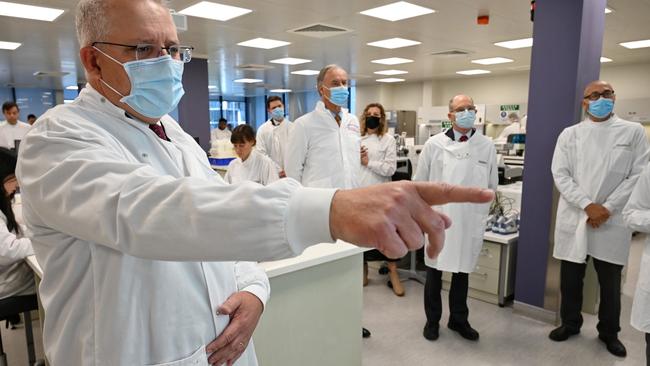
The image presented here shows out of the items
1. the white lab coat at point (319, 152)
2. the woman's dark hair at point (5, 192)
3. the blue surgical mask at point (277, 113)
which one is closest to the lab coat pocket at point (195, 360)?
the white lab coat at point (319, 152)

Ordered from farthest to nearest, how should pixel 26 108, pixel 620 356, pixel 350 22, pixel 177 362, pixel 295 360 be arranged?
pixel 26 108
pixel 350 22
pixel 620 356
pixel 295 360
pixel 177 362

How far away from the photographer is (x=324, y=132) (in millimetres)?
2686

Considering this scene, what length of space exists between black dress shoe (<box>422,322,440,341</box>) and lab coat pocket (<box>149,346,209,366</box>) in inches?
86.7

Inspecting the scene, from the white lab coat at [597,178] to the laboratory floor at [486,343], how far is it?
57 centimetres

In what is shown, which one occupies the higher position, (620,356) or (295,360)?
(295,360)

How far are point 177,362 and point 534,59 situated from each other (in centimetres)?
298

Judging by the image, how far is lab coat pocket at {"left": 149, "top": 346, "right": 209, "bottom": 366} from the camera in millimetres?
826

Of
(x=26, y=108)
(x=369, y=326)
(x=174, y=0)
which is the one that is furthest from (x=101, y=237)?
(x=26, y=108)

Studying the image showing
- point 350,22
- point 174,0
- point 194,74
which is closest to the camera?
point 174,0

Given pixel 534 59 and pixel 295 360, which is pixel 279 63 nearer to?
pixel 534 59

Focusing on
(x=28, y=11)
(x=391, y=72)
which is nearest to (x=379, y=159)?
(x=28, y=11)

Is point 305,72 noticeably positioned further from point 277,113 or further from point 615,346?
point 615,346

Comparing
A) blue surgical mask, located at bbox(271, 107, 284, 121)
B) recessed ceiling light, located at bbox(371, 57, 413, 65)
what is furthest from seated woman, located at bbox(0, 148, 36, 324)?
recessed ceiling light, located at bbox(371, 57, 413, 65)

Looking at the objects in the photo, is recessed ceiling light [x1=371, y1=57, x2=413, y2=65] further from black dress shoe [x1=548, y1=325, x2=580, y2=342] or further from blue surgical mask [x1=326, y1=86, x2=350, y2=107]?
black dress shoe [x1=548, y1=325, x2=580, y2=342]
